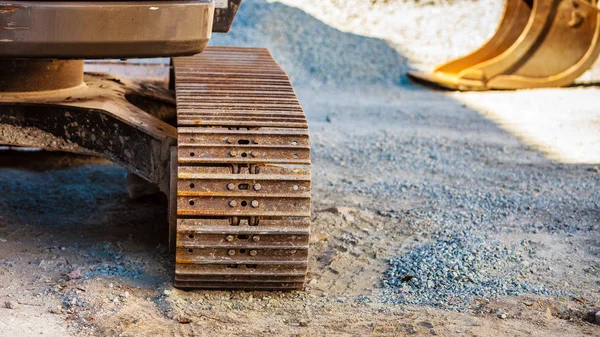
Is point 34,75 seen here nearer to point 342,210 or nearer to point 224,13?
point 224,13

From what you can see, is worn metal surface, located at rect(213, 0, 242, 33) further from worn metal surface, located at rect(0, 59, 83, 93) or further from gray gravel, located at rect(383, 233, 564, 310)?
gray gravel, located at rect(383, 233, 564, 310)

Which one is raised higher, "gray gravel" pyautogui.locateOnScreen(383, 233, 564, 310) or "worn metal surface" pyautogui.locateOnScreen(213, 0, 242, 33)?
"worn metal surface" pyautogui.locateOnScreen(213, 0, 242, 33)

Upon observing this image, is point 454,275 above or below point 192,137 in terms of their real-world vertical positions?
below

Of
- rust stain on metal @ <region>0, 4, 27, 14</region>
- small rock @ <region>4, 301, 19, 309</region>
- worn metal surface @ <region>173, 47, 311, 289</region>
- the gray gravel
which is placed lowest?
small rock @ <region>4, 301, 19, 309</region>

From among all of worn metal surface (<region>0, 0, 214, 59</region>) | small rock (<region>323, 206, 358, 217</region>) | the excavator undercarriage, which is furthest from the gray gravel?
worn metal surface (<region>0, 0, 214, 59</region>)

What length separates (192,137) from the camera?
10.9ft

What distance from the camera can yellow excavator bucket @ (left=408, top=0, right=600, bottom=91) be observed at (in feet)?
28.2

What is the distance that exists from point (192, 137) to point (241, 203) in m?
0.30

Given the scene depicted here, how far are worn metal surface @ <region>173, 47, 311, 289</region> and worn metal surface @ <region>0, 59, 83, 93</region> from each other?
0.85 meters

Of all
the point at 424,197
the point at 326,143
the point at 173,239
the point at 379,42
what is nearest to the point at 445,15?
the point at 379,42

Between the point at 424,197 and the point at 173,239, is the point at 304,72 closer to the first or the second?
the point at 424,197

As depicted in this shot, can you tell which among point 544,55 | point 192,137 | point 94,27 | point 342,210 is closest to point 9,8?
point 94,27

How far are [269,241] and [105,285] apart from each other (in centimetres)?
62

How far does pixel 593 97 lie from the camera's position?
8.24 metres
